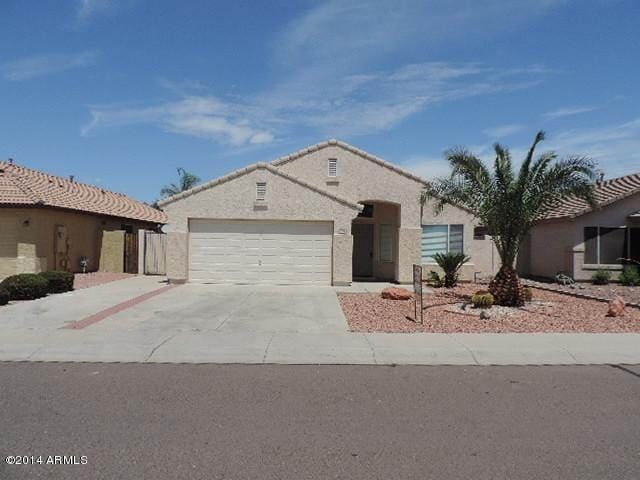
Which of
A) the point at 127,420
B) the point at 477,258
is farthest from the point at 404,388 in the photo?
the point at 477,258

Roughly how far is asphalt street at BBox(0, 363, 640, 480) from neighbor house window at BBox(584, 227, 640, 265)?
1459 centimetres

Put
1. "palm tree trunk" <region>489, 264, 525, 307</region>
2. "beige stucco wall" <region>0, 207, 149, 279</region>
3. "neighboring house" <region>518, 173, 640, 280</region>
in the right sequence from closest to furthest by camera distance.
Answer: "palm tree trunk" <region>489, 264, 525, 307</region> < "beige stucco wall" <region>0, 207, 149, 279</region> < "neighboring house" <region>518, 173, 640, 280</region>

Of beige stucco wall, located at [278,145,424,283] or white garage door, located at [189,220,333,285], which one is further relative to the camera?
beige stucco wall, located at [278,145,424,283]

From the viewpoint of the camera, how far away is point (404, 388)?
21.8 feet

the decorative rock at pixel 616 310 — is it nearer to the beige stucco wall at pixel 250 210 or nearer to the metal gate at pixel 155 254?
the beige stucco wall at pixel 250 210

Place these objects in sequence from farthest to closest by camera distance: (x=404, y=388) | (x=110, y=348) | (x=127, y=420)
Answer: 1. (x=110, y=348)
2. (x=404, y=388)
3. (x=127, y=420)

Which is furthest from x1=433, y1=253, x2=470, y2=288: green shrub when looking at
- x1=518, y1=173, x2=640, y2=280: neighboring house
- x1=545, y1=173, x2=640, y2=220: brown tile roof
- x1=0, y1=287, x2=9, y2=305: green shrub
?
x1=0, y1=287, x2=9, y2=305: green shrub

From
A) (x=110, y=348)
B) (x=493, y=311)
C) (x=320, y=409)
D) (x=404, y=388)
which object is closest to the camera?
(x=320, y=409)

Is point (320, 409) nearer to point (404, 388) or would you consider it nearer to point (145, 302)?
point (404, 388)

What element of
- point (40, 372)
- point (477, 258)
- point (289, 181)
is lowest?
point (40, 372)

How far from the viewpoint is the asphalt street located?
169 inches

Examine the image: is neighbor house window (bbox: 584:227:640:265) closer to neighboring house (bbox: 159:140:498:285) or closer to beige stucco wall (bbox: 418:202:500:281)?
beige stucco wall (bbox: 418:202:500:281)

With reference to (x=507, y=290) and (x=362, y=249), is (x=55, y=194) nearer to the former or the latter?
(x=362, y=249)

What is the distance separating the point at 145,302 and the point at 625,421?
37.7 feet
